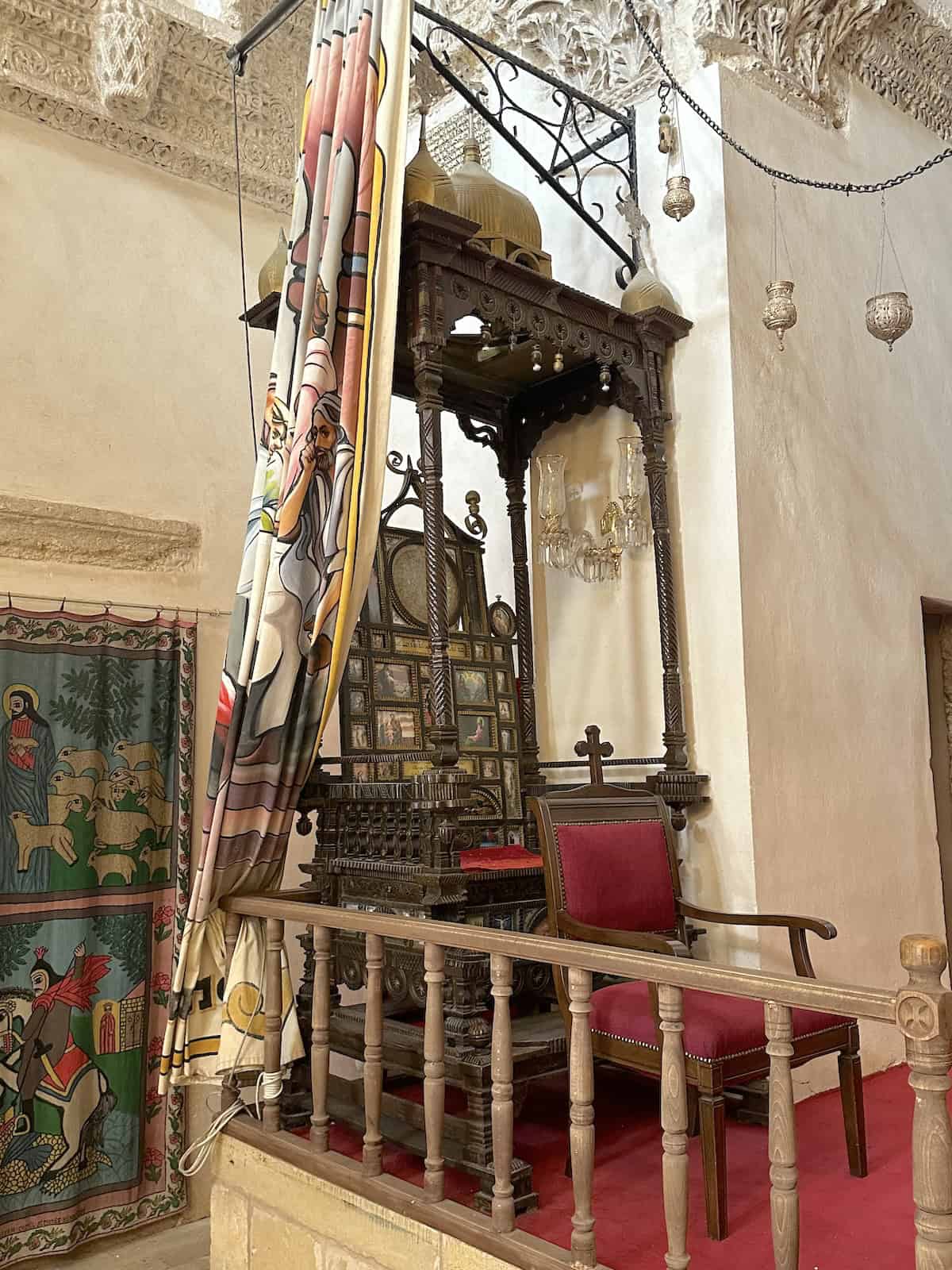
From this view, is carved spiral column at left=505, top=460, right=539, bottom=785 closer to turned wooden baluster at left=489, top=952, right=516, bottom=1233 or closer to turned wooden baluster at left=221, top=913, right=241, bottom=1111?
turned wooden baluster at left=221, top=913, right=241, bottom=1111

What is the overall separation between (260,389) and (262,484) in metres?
1.95

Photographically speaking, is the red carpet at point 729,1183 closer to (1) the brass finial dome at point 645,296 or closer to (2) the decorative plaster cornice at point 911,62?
(1) the brass finial dome at point 645,296

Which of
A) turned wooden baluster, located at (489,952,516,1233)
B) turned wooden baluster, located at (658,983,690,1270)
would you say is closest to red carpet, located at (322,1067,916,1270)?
turned wooden baluster, located at (489,952,516,1233)

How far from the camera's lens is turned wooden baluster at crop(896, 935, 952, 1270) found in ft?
5.57

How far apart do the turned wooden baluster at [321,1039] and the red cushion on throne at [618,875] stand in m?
0.71

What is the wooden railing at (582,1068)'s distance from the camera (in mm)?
1722

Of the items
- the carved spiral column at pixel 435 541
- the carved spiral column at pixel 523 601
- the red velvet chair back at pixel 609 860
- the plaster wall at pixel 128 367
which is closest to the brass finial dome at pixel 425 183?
the carved spiral column at pixel 435 541

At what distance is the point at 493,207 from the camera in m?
3.79

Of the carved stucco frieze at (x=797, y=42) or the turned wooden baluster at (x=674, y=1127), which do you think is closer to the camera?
the turned wooden baluster at (x=674, y=1127)

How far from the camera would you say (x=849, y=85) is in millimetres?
4926

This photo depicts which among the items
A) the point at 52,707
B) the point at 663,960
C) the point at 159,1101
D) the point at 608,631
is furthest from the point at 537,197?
the point at 159,1101

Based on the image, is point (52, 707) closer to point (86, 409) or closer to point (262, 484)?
point (86, 409)

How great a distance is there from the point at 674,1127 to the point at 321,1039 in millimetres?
1165

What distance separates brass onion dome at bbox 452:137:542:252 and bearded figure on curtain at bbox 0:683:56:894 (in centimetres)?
238
